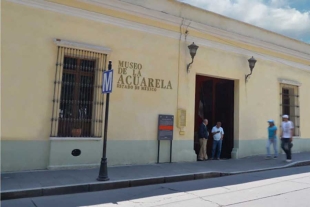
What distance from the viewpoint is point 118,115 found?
9.05 m

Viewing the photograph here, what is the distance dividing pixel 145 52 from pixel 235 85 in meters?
4.55

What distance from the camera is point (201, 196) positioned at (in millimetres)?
6238

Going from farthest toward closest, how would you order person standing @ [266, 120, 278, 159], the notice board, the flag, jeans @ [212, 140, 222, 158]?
the flag → person standing @ [266, 120, 278, 159] → jeans @ [212, 140, 222, 158] → the notice board

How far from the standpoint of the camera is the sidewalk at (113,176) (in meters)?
6.17

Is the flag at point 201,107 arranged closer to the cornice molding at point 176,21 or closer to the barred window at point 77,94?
the cornice molding at point 176,21

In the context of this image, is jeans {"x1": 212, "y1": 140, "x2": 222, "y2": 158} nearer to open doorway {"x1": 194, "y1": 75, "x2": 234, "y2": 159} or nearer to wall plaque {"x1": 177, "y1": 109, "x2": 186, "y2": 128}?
open doorway {"x1": 194, "y1": 75, "x2": 234, "y2": 159}

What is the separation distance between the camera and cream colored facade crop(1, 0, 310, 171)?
7688 millimetres

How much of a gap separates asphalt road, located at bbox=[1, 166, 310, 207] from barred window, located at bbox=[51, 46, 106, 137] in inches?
103

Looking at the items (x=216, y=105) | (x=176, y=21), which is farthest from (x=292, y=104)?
(x=176, y=21)

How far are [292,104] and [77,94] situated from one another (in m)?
10.6

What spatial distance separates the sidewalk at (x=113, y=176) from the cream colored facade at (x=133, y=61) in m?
0.59

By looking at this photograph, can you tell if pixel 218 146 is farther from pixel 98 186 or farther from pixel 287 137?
pixel 98 186

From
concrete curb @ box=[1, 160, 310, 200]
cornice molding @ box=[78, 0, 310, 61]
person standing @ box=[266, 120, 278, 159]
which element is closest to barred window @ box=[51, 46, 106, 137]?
cornice molding @ box=[78, 0, 310, 61]

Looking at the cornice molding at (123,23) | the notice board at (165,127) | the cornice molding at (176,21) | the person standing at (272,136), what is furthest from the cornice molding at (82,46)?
the person standing at (272,136)
